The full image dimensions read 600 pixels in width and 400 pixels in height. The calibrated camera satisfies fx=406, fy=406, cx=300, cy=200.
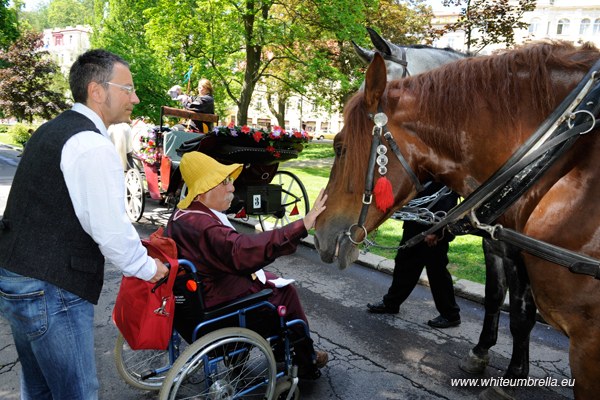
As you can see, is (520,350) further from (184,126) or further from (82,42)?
(82,42)

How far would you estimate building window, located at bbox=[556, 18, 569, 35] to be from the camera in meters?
45.8

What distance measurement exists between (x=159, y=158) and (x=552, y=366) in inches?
248

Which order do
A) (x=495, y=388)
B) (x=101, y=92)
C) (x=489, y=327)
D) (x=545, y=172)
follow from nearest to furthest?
1. (x=545, y=172)
2. (x=101, y=92)
3. (x=495, y=388)
4. (x=489, y=327)

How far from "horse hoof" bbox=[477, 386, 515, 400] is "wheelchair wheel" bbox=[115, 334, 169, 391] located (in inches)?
83.3

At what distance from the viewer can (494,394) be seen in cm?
271

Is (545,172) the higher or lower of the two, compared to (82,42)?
lower

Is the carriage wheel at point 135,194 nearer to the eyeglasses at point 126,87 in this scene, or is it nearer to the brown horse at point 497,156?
the eyeglasses at point 126,87

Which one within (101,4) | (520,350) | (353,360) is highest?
(101,4)

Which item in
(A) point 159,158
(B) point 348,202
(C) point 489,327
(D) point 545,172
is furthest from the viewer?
(A) point 159,158

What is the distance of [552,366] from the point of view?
10.3 feet

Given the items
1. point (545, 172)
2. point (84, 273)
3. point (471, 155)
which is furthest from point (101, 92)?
point (545, 172)

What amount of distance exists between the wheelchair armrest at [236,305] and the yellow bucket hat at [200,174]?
65cm

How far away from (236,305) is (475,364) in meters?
1.91

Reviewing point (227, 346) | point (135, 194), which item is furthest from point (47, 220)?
point (135, 194)
